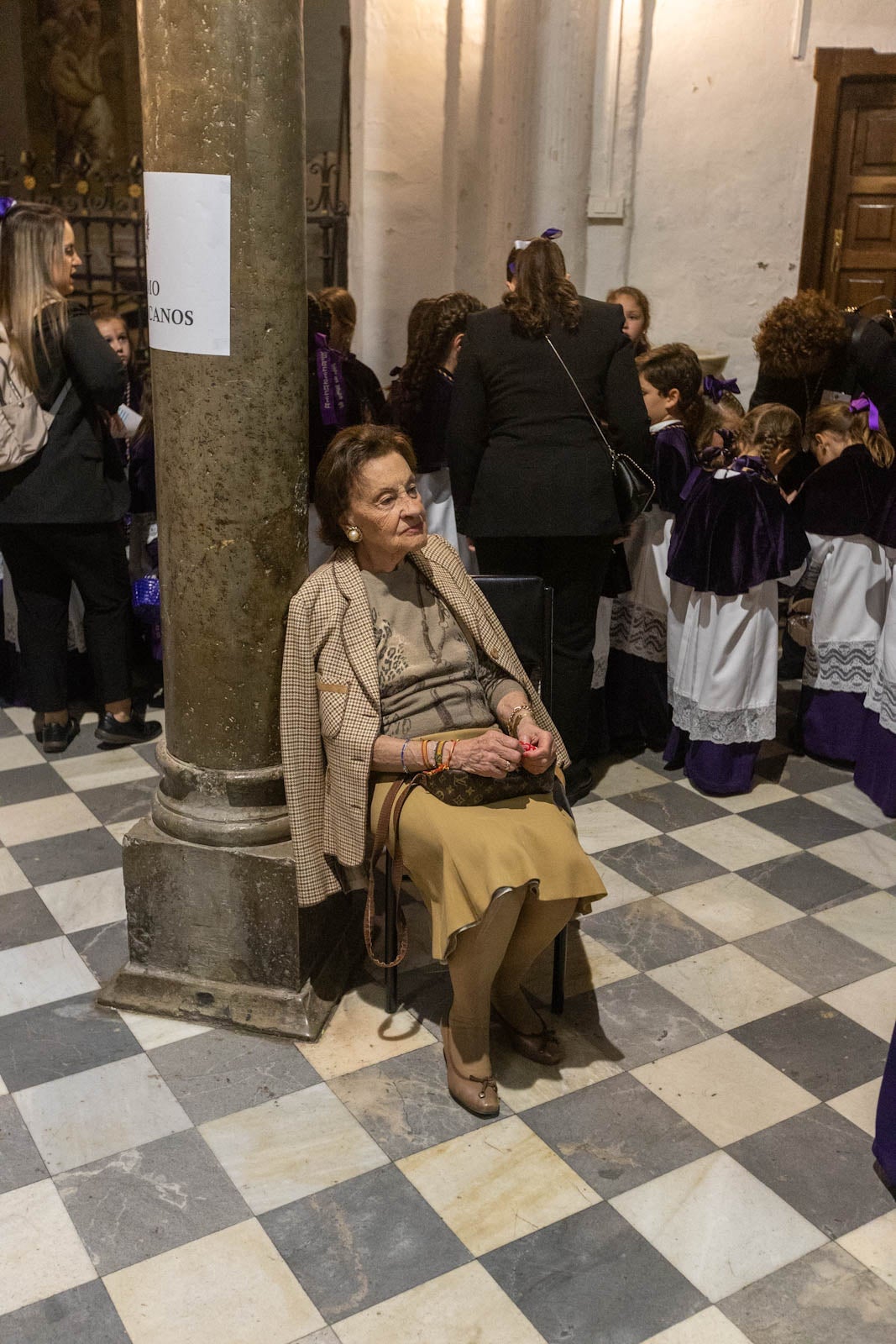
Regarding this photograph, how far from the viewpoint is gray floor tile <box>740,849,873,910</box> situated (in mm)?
3793

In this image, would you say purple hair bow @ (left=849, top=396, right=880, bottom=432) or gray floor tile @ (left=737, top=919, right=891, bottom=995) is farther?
purple hair bow @ (left=849, top=396, right=880, bottom=432)

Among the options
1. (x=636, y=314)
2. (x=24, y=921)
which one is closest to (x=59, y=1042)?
(x=24, y=921)

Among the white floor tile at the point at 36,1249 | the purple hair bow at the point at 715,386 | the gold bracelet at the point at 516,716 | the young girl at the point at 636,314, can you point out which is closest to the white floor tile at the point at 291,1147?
the white floor tile at the point at 36,1249

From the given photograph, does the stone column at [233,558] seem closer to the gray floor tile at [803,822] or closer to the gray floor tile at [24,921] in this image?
the gray floor tile at [24,921]

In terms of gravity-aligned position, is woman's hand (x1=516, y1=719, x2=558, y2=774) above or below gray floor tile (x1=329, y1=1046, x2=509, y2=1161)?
above

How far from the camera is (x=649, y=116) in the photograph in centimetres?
710

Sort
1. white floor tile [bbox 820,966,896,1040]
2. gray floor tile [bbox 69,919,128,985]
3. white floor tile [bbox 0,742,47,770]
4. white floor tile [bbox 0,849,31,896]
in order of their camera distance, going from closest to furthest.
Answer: white floor tile [bbox 820,966,896,1040], gray floor tile [bbox 69,919,128,985], white floor tile [bbox 0,849,31,896], white floor tile [bbox 0,742,47,770]

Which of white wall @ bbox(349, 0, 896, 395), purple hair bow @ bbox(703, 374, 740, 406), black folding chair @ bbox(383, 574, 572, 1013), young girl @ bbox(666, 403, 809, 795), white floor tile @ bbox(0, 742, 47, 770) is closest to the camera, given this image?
black folding chair @ bbox(383, 574, 572, 1013)

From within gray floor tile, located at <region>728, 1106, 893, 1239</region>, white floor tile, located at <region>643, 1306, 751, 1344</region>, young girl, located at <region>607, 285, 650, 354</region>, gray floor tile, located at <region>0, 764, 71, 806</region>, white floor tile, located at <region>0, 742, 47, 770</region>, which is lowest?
white floor tile, located at <region>643, 1306, 751, 1344</region>

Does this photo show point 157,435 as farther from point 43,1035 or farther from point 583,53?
point 583,53

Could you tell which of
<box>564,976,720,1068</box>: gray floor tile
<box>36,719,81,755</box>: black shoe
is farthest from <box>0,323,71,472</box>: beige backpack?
<box>564,976,720,1068</box>: gray floor tile

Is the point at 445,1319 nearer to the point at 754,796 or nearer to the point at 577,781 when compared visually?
the point at 577,781

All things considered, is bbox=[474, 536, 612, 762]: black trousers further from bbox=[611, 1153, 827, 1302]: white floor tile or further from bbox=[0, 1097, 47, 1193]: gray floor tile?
bbox=[0, 1097, 47, 1193]: gray floor tile

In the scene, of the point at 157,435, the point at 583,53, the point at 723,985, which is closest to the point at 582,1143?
the point at 723,985
